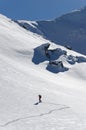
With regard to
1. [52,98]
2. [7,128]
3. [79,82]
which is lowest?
[7,128]

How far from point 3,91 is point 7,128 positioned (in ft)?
58.1

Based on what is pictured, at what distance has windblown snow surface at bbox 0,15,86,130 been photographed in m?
35.9

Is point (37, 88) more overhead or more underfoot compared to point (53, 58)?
more underfoot

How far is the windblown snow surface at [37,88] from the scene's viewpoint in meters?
35.9

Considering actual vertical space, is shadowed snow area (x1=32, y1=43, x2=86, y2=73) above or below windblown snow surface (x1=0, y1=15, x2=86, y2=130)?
above

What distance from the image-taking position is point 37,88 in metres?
56.8

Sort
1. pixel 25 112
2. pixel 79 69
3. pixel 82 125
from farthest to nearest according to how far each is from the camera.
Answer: pixel 79 69, pixel 25 112, pixel 82 125

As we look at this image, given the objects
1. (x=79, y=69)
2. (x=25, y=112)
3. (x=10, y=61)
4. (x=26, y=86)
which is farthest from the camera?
(x=79, y=69)

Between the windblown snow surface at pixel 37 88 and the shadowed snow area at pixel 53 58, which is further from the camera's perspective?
the shadowed snow area at pixel 53 58

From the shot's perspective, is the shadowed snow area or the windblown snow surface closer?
the windblown snow surface

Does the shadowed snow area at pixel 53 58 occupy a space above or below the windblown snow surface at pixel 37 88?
above

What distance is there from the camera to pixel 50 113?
40812 millimetres

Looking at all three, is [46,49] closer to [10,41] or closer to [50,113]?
[10,41]

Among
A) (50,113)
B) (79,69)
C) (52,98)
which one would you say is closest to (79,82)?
(79,69)
